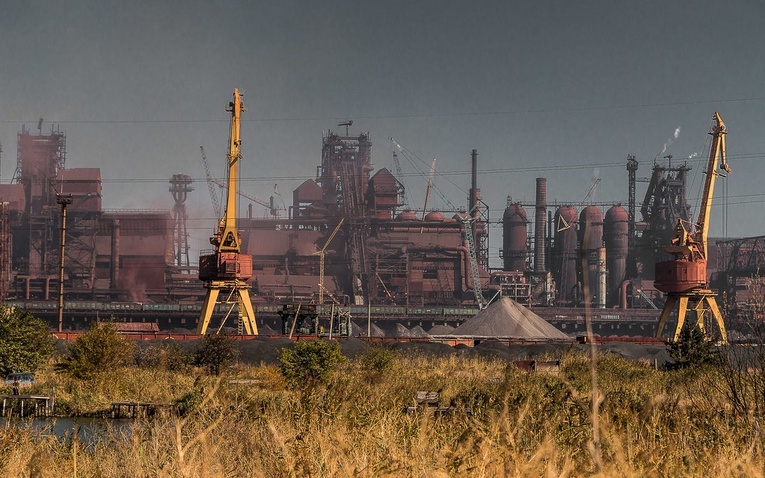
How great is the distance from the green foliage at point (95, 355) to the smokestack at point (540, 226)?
100263 millimetres

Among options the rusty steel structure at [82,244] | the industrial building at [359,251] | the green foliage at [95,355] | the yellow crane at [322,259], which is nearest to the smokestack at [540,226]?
the industrial building at [359,251]

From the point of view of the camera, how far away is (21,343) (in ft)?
125

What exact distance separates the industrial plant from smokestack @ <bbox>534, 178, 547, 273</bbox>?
0.58ft

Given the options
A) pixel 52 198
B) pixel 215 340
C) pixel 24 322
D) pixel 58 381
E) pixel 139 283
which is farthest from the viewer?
pixel 52 198

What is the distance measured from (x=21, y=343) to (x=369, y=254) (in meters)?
92.1

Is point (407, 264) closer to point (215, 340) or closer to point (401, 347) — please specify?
point (401, 347)

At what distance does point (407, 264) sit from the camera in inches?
4968

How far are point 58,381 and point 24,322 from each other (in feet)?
15.0

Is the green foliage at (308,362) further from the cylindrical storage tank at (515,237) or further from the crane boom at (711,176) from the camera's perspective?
the cylindrical storage tank at (515,237)

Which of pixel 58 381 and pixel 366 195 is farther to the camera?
pixel 366 195

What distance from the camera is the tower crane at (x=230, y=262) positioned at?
63.8 m

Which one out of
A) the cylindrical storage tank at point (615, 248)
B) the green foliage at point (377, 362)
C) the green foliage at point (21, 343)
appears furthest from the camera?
the cylindrical storage tank at point (615, 248)

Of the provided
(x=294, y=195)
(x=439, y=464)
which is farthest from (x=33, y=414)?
(x=294, y=195)

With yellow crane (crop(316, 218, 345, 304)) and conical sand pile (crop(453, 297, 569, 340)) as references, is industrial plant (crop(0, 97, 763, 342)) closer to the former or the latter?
yellow crane (crop(316, 218, 345, 304))
